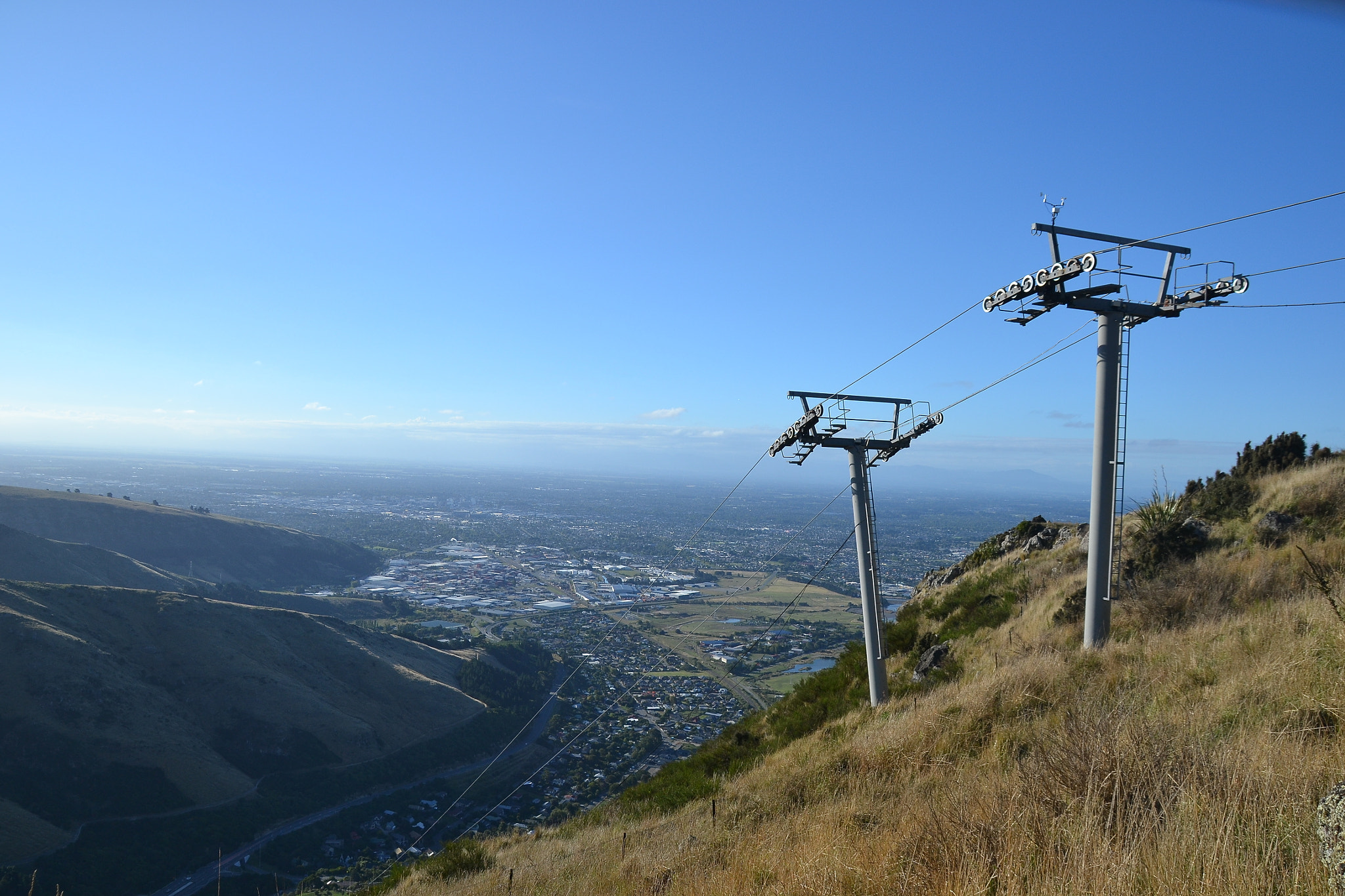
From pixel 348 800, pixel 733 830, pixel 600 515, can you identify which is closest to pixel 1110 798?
pixel 733 830

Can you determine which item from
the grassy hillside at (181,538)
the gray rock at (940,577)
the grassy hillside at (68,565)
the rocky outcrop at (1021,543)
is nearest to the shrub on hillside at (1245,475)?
the rocky outcrop at (1021,543)

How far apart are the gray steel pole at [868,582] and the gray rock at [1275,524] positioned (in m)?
6.43

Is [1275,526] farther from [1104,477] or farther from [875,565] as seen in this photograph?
[875,565]

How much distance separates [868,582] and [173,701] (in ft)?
118

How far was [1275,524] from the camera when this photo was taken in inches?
428

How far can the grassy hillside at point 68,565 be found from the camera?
2104 inches

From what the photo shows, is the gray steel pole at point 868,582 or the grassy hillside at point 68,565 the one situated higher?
the gray steel pole at point 868,582

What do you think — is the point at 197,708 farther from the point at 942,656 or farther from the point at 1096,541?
the point at 1096,541

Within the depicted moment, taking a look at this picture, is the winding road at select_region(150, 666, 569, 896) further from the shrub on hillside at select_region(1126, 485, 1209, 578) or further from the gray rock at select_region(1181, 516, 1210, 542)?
the gray rock at select_region(1181, 516, 1210, 542)

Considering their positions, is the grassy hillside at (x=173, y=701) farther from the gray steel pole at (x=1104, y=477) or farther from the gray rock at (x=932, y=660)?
the gray steel pole at (x=1104, y=477)

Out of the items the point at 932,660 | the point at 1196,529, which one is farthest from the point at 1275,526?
the point at 932,660

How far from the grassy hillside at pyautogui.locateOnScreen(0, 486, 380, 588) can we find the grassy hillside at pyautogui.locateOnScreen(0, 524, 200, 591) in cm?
1670

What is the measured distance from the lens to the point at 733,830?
22.0 feet

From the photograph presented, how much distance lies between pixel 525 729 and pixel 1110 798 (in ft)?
127
